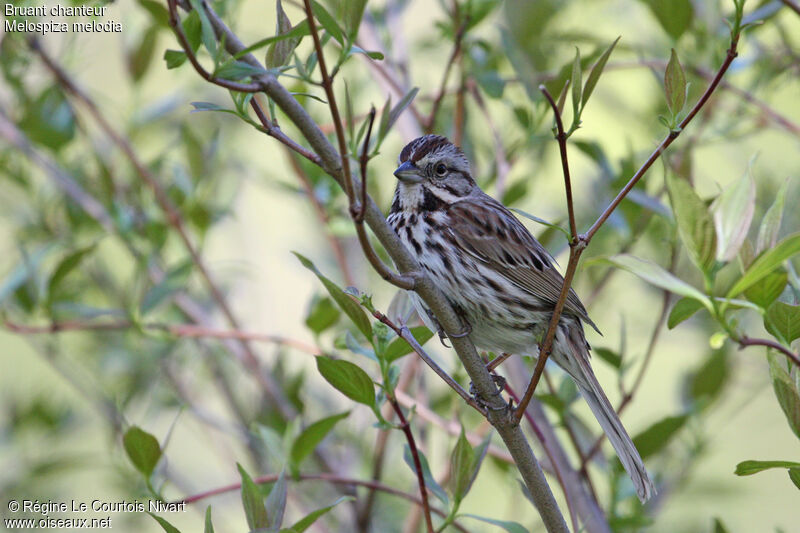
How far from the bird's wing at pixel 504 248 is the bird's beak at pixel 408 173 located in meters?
0.14

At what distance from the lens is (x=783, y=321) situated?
1.35 m

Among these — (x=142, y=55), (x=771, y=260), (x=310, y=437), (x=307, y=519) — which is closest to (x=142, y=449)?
(x=310, y=437)

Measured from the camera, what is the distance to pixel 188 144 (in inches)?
112

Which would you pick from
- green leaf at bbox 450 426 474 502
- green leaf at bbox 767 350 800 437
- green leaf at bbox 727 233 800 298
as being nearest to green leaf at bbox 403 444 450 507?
green leaf at bbox 450 426 474 502

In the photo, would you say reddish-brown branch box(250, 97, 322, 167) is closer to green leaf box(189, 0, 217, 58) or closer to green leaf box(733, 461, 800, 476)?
green leaf box(189, 0, 217, 58)

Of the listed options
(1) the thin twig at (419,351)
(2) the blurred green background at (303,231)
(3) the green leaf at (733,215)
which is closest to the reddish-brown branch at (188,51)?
(1) the thin twig at (419,351)

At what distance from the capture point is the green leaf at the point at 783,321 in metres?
1.33

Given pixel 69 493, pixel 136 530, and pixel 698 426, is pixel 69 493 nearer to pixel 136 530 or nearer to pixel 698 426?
pixel 136 530

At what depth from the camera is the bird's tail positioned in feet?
6.78

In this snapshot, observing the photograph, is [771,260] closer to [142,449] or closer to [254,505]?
[254,505]

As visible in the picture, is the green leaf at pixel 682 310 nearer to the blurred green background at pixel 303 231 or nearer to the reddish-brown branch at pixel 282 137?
the reddish-brown branch at pixel 282 137

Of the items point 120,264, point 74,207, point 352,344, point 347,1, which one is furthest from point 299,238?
point 347,1

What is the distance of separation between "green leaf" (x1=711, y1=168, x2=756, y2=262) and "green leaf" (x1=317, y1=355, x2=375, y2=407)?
666 mm

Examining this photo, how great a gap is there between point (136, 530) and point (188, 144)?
163 cm
